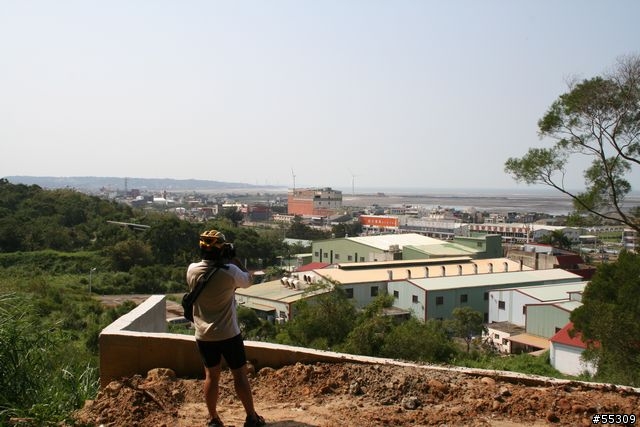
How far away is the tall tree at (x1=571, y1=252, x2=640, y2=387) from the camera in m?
7.77

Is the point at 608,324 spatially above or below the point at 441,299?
above

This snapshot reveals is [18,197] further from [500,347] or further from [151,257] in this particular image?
A: [500,347]

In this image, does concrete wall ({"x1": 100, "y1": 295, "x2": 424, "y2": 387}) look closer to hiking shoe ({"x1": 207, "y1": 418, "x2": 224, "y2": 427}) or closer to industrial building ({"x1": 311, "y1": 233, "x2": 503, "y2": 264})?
hiking shoe ({"x1": 207, "y1": 418, "x2": 224, "y2": 427})

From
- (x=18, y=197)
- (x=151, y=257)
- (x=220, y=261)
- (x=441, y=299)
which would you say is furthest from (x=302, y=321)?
(x=18, y=197)

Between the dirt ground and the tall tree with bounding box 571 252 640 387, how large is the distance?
4.34 meters

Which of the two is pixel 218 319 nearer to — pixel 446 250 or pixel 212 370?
pixel 212 370

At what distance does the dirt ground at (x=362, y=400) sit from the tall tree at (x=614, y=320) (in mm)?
Answer: 4336

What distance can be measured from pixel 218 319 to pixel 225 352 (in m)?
0.17

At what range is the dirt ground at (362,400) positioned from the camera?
3.05 meters

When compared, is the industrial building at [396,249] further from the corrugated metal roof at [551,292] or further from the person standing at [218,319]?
the person standing at [218,319]

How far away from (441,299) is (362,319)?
969 cm

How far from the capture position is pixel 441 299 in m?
20.7

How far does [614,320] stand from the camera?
8078 mm

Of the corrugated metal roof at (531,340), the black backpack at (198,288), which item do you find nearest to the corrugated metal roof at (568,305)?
the corrugated metal roof at (531,340)
